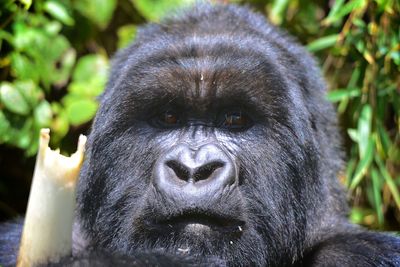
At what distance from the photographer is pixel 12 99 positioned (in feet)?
16.5

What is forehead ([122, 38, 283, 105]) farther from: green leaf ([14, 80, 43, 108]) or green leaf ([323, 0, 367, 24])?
green leaf ([14, 80, 43, 108])

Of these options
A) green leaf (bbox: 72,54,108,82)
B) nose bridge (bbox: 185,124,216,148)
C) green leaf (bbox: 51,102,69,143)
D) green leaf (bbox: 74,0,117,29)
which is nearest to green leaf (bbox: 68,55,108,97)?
green leaf (bbox: 72,54,108,82)

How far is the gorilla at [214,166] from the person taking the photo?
328 centimetres

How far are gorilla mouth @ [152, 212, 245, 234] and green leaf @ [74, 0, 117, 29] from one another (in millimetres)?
2527

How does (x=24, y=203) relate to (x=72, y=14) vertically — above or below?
below

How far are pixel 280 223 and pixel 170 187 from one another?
2.13ft

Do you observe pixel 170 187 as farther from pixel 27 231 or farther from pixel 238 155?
pixel 27 231

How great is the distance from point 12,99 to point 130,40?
0.95 metres

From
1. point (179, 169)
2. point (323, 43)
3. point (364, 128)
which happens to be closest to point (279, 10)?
point (323, 43)

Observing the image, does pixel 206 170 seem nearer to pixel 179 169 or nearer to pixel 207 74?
pixel 179 169

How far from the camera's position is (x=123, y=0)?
238 inches

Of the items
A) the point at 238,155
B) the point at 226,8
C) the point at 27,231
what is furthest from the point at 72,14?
the point at 27,231

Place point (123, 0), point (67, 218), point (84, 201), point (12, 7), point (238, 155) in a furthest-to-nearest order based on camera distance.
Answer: point (123, 0) → point (12, 7) → point (84, 201) → point (238, 155) → point (67, 218)

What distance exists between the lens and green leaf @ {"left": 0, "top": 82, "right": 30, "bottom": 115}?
4.99 m
